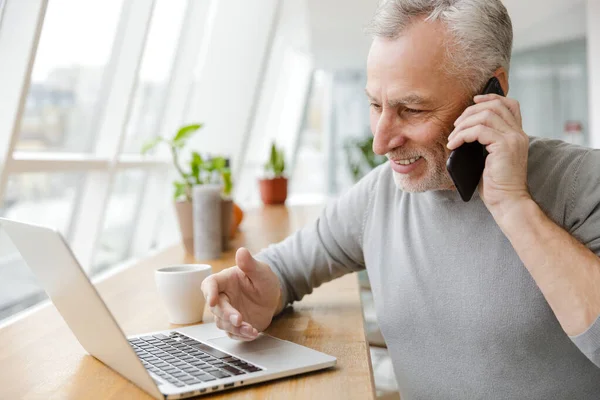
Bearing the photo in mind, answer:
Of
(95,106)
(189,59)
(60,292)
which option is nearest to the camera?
(60,292)

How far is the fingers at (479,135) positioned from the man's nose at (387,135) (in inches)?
4.6

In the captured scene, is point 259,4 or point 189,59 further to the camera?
point 259,4

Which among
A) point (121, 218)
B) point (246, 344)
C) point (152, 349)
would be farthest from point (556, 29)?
point (152, 349)

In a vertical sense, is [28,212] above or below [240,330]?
above

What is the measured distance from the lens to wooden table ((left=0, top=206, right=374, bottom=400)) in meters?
0.88

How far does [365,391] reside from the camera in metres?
0.86

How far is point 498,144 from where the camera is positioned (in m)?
1.09

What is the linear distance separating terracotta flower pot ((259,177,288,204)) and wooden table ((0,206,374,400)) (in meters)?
2.29

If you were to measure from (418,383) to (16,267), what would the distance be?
2.33m

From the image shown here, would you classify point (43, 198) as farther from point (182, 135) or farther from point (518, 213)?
point (518, 213)

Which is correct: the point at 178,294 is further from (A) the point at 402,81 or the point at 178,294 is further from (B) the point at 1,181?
(B) the point at 1,181

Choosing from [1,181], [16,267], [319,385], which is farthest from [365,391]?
[16,267]

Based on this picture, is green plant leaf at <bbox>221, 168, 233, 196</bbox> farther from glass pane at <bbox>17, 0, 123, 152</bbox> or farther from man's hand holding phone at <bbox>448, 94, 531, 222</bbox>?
man's hand holding phone at <bbox>448, 94, 531, 222</bbox>

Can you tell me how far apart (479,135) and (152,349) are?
69cm
